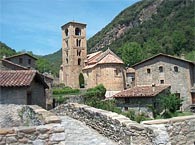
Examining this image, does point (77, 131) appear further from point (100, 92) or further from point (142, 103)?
point (100, 92)

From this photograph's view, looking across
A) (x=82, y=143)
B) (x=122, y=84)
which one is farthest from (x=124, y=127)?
(x=122, y=84)

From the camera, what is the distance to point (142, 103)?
29.0m

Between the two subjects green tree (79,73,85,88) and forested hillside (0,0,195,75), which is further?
forested hillside (0,0,195,75)

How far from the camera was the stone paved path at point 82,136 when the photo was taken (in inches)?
273

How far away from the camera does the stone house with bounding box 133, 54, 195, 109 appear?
1336 inches

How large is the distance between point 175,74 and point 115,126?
1136 inches

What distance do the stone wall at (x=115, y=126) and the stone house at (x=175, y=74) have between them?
85.1 ft

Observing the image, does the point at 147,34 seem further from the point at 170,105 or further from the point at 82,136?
the point at 82,136

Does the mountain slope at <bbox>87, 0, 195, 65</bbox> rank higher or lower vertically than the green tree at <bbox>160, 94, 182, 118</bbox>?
higher

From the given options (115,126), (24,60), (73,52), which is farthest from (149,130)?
(73,52)

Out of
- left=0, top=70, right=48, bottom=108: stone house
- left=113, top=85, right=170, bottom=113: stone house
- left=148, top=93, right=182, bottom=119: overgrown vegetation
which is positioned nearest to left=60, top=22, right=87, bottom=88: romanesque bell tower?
left=113, top=85, right=170, bottom=113: stone house

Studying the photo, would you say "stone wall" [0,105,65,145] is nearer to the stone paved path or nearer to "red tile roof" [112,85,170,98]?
the stone paved path

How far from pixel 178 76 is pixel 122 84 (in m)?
10.8

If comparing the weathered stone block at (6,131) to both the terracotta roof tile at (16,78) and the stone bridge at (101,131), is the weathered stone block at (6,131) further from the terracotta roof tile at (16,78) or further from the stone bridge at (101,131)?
the terracotta roof tile at (16,78)
